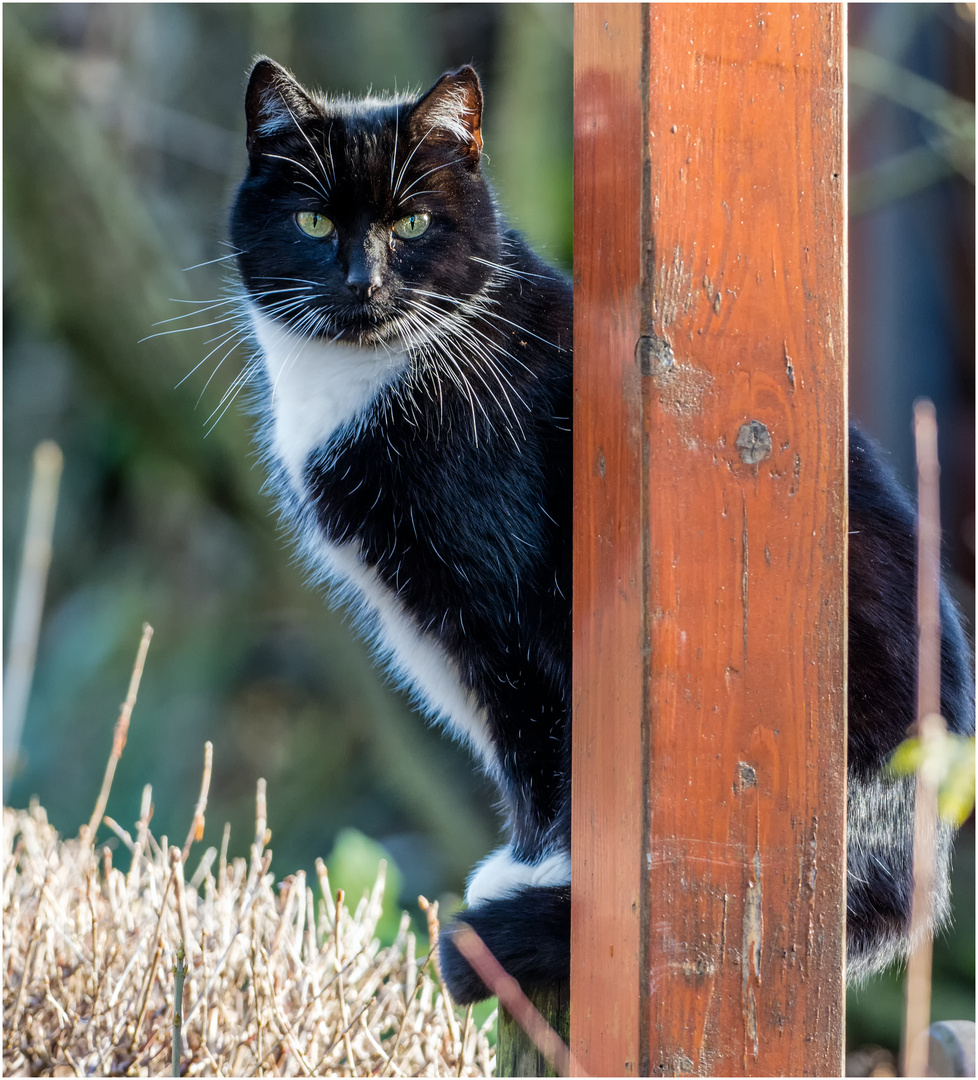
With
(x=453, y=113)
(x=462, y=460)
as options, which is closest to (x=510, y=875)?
(x=462, y=460)

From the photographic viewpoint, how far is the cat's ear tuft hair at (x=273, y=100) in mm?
1438

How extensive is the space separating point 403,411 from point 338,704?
9.59 feet

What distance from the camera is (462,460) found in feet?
4.50

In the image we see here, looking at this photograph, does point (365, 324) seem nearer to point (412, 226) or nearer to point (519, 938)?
point (412, 226)

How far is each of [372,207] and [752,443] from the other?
2.61ft

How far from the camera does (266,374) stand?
1.74m

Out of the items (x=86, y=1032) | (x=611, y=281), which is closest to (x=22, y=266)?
(x=86, y=1032)

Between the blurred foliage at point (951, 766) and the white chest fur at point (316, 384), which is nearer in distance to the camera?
the blurred foliage at point (951, 766)

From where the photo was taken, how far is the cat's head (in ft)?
4.70

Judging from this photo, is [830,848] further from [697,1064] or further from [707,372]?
[707,372]

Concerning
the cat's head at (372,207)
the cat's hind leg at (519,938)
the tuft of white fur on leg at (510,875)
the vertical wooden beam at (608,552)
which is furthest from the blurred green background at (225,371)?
the vertical wooden beam at (608,552)

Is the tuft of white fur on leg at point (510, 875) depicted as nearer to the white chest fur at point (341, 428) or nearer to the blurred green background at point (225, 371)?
the white chest fur at point (341, 428)

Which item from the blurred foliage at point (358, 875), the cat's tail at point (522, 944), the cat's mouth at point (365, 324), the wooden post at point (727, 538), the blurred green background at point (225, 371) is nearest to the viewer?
the wooden post at point (727, 538)

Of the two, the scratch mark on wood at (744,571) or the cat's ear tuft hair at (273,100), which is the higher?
the cat's ear tuft hair at (273,100)
